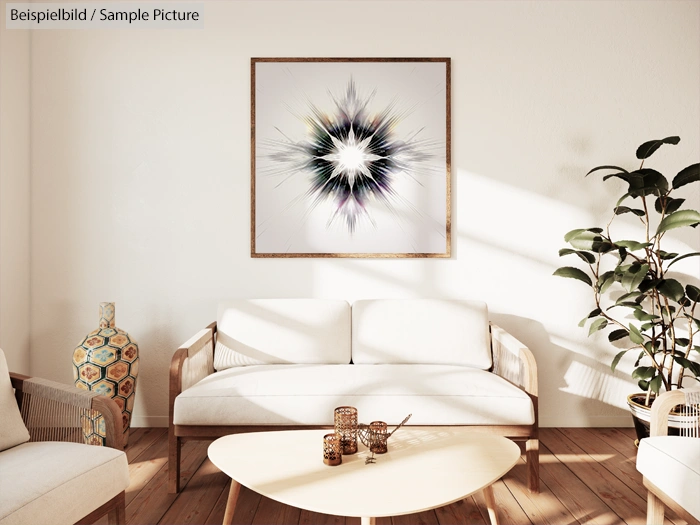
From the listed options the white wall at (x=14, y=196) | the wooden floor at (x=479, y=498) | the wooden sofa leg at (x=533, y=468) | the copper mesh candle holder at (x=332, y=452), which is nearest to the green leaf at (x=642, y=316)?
the wooden floor at (x=479, y=498)

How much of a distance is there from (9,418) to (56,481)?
0.44m

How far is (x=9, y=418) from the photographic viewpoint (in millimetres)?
1720

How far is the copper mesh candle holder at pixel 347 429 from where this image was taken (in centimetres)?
173

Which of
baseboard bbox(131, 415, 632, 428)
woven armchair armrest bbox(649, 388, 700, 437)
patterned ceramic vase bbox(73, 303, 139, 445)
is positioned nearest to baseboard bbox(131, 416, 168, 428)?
baseboard bbox(131, 415, 632, 428)

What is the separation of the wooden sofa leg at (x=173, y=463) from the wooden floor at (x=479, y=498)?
41 mm

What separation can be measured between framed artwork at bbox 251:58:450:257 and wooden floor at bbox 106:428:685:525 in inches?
51.5

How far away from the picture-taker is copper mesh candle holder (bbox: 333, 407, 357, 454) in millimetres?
1731

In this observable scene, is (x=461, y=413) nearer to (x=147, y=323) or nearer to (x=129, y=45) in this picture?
(x=147, y=323)

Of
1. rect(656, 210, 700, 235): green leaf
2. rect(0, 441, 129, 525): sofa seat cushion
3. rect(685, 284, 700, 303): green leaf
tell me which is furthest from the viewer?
rect(685, 284, 700, 303): green leaf

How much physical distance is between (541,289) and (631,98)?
4.30ft

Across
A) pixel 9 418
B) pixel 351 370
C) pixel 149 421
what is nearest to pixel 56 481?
pixel 9 418

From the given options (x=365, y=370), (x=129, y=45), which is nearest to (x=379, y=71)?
(x=129, y=45)

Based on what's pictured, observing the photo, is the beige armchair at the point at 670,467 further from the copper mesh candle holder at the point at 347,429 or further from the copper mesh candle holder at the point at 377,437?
the copper mesh candle holder at the point at 347,429

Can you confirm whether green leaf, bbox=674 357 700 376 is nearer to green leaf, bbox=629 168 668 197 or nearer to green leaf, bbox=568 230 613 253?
green leaf, bbox=568 230 613 253
